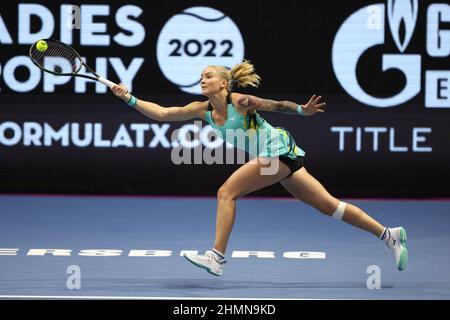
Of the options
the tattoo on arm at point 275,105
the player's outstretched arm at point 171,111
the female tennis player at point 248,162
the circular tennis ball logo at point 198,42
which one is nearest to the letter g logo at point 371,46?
the circular tennis ball logo at point 198,42

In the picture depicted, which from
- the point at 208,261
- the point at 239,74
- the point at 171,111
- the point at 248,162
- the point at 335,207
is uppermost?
the point at 239,74

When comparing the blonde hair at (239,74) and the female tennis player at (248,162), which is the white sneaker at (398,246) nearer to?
the female tennis player at (248,162)

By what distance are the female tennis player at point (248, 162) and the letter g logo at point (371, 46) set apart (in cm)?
479

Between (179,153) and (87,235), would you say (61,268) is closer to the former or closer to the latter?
(87,235)

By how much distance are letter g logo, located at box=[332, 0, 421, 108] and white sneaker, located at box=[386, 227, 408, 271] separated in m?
4.80

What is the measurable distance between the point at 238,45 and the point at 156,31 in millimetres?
990

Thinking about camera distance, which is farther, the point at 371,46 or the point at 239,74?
the point at 371,46

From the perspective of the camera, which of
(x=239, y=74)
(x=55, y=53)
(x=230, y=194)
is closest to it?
(x=230, y=194)

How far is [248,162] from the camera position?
822 centimetres

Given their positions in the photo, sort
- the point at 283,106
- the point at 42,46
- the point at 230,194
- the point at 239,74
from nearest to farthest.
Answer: the point at 283,106 → the point at 230,194 → the point at 239,74 → the point at 42,46

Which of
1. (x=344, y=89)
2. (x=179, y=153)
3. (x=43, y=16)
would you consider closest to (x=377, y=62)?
(x=344, y=89)

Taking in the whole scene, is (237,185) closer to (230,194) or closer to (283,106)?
(230,194)

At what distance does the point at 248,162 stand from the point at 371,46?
506cm

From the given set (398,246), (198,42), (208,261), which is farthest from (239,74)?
(198,42)
